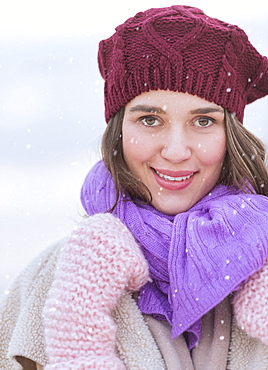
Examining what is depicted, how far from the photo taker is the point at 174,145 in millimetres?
2170

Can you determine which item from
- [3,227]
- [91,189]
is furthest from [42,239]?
[91,189]

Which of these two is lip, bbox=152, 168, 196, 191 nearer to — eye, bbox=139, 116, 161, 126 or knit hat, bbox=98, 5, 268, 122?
eye, bbox=139, 116, 161, 126

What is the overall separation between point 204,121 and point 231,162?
0.18m

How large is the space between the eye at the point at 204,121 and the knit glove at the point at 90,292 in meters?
0.44

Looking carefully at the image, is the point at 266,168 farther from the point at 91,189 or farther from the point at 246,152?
the point at 91,189

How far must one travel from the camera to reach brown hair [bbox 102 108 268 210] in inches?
89.5

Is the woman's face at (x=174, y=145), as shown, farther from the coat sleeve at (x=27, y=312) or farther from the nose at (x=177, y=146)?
the coat sleeve at (x=27, y=312)

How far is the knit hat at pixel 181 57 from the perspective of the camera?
2.19m

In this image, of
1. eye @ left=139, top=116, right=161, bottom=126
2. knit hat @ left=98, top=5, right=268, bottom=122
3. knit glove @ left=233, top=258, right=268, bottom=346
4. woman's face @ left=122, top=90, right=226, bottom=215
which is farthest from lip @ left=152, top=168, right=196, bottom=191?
knit glove @ left=233, top=258, right=268, bottom=346

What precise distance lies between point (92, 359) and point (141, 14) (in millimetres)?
1208

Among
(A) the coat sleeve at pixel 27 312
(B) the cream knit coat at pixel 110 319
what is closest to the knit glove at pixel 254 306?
(B) the cream knit coat at pixel 110 319

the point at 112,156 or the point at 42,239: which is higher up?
the point at 112,156

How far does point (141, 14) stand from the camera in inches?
92.1

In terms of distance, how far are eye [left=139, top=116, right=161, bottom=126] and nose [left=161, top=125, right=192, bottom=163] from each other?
2.4 inches
